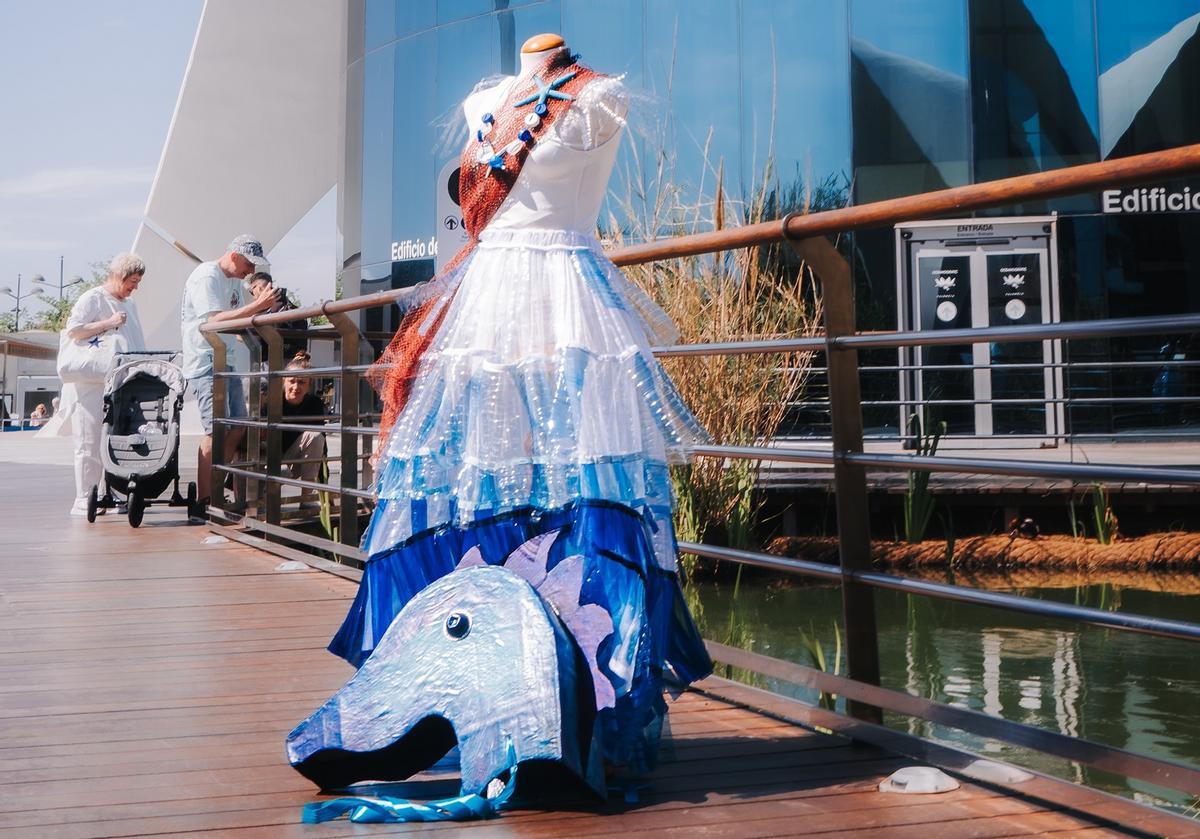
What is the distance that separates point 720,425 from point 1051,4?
8492 millimetres

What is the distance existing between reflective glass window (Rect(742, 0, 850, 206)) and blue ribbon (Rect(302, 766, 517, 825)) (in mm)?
11423

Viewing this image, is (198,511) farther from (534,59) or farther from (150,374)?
(534,59)

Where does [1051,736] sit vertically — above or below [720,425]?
below

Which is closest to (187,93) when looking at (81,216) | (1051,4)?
(1051,4)

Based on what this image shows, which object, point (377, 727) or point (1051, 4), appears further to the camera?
point (1051, 4)

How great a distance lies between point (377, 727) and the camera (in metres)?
2.00

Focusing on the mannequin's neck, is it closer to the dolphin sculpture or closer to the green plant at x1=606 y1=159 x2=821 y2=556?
the dolphin sculpture

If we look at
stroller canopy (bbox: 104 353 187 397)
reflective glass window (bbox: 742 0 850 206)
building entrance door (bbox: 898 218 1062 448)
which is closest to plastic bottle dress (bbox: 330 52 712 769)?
stroller canopy (bbox: 104 353 187 397)

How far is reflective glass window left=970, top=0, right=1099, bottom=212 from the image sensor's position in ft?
40.7

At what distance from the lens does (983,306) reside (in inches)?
498

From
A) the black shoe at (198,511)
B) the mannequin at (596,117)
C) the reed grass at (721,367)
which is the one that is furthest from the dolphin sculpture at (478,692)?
the black shoe at (198,511)

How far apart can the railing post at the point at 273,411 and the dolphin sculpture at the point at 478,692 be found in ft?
11.0

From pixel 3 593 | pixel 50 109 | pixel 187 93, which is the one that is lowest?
pixel 3 593

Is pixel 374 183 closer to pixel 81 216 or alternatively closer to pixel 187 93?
pixel 187 93
